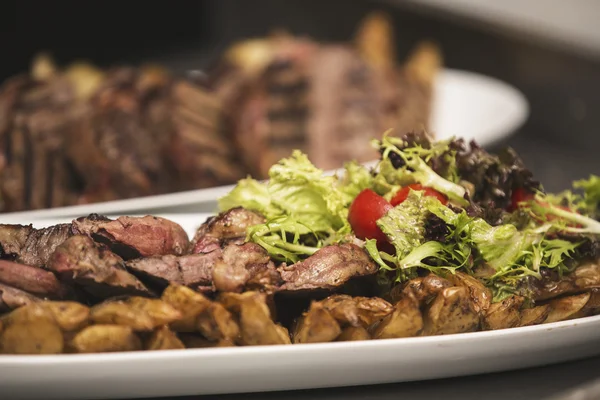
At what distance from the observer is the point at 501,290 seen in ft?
9.11

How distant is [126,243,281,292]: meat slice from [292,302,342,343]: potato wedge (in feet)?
0.55

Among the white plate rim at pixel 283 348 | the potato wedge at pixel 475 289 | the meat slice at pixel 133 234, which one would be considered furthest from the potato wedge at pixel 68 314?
the potato wedge at pixel 475 289

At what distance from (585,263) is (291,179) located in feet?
3.67

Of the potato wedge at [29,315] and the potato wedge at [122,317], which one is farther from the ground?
the potato wedge at [29,315]

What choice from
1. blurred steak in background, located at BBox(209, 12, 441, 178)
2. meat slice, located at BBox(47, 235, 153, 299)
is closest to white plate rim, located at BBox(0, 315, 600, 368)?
meat slice, located at BBox(47, 235, 153, 299)

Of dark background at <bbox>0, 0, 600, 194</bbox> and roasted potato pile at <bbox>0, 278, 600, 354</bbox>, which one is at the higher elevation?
roasted potato pile at <bbox>0, 278, 600, 354</bbox>

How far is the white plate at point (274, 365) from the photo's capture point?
2174 mm

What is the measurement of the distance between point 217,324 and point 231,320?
5 centimetres

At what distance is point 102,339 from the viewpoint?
226cm

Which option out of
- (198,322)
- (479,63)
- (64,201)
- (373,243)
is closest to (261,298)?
(198,322)

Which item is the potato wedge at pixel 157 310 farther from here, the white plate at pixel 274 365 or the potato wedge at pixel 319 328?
the potato wedge at pixel 319 328

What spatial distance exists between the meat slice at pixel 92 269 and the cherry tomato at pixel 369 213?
84 cm

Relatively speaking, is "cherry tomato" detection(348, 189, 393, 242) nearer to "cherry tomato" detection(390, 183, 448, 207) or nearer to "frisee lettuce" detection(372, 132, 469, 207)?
"cherry tomato" detection(390, 183, 448, 207)

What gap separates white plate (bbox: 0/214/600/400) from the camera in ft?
7.13
